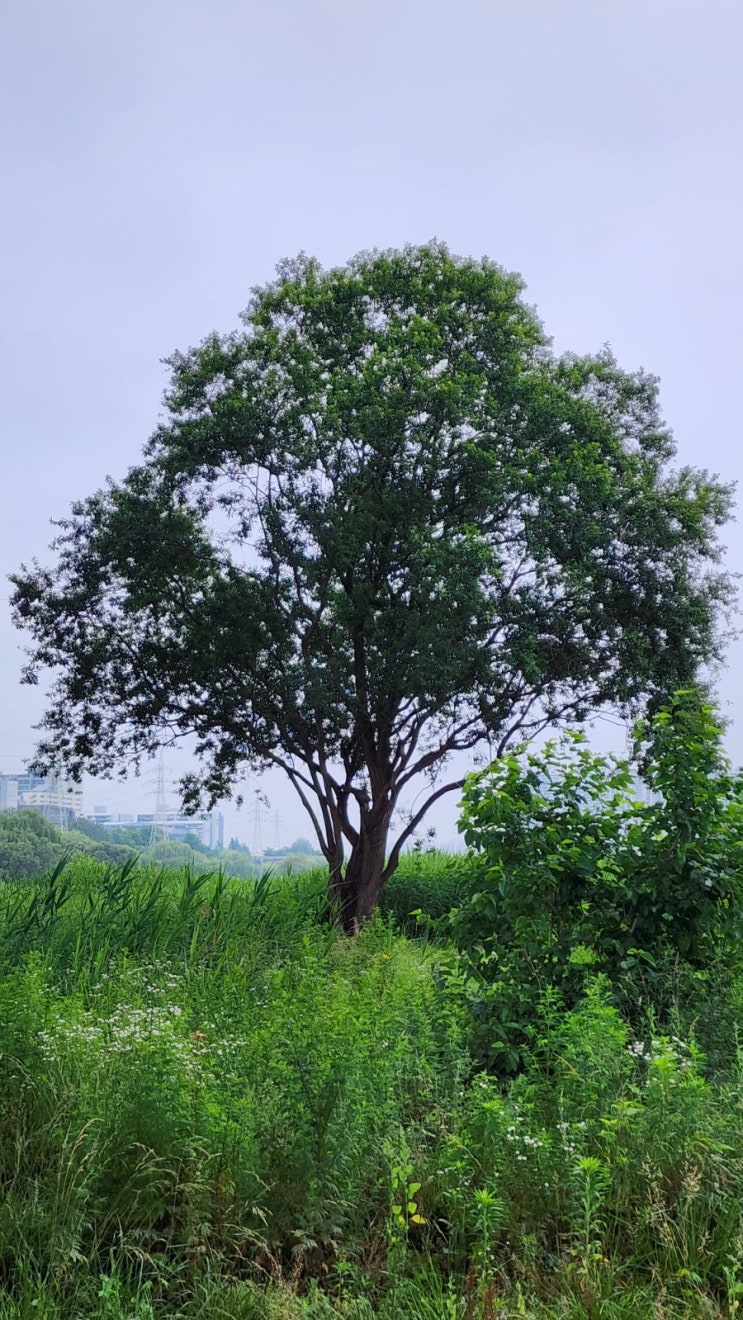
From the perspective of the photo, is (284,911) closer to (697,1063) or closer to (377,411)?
(377,411)

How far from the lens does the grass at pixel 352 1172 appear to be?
3379mm

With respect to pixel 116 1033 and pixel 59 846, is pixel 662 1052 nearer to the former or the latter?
pixel 116 1033

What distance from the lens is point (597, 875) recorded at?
575cm

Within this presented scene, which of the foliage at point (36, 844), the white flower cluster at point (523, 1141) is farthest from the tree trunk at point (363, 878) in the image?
the white flower cluster at point (523, 1141)

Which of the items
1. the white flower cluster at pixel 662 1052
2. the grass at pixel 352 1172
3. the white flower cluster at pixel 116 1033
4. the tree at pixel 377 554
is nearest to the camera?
the grass at pixel 352 1172

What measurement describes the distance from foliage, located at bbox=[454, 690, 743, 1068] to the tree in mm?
5579

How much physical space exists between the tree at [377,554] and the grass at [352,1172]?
7.16 m

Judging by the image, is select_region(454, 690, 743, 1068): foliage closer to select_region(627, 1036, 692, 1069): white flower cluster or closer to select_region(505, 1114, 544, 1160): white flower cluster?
select_region(627, 1036, 692, 1069): white flower cluster

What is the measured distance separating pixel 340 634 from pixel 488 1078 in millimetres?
9296

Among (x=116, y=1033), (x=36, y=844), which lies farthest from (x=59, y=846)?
(x=116, y=1033)

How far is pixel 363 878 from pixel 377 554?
4475mm

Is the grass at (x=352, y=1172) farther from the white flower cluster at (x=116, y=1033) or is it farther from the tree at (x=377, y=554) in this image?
the tree at (x=377, y=554)

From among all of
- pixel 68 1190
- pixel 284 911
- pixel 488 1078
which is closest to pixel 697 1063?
pixel 488 1078

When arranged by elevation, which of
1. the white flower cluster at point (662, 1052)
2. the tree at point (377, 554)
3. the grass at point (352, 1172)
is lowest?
the grass at point (352, 1172)
